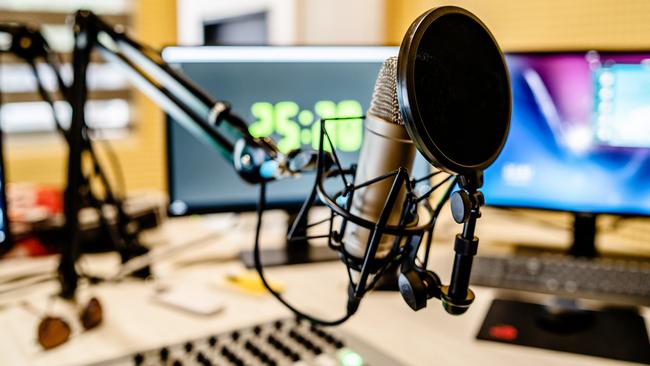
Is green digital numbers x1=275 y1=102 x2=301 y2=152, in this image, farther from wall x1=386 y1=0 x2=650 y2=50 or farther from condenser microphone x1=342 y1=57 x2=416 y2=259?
condenser microphone x1=342 y1=57 x2=416 y2=259

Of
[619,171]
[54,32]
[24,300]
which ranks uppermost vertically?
[54,32]

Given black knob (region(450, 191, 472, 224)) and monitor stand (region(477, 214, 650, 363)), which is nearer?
black knob (region(450, 191, 472, 224))

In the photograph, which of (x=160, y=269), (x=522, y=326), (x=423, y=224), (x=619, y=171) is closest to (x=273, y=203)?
(x=160, y=269)

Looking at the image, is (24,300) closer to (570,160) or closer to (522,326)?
(522,326)

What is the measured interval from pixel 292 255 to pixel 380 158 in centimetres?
82

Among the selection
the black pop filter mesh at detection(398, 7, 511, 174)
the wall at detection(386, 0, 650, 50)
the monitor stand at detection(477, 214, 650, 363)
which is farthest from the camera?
the wall at detection(386, 0, 650, 50)

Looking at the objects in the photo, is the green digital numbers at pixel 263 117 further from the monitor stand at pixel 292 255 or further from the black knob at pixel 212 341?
the black knob at pixel 212 341

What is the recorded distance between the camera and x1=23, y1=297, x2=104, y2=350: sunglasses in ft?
2.98

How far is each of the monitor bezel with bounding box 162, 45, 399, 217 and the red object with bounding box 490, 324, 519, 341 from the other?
0.53 metres

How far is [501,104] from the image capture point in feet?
1.61

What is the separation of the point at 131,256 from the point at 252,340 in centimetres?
46

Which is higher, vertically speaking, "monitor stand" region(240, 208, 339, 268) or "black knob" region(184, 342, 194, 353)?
"black knob" region(184, 342, 194, 353)

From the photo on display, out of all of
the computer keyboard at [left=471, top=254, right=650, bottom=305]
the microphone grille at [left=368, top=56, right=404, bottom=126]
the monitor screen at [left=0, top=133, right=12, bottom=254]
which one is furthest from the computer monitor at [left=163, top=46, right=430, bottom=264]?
the microphone grille at [left=368, top=56, right=404, bottom=126]

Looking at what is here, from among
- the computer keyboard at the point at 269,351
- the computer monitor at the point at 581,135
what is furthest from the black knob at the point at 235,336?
the computer monitor at the point at 581,135
